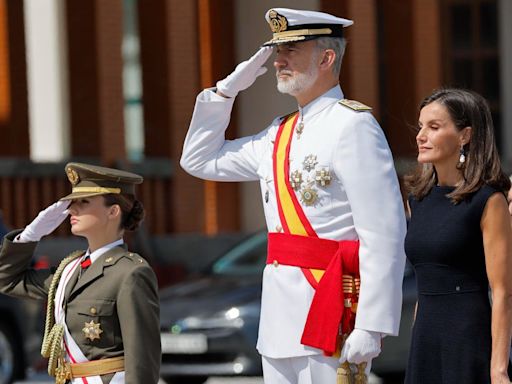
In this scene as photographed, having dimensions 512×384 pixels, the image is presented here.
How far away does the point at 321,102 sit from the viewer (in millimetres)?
5738

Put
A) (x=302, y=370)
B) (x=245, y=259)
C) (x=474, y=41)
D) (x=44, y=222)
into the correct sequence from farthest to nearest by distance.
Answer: (x=474, y=41)
(x=245, y=259)
(x=44, y=222)
(x=302, y=370)

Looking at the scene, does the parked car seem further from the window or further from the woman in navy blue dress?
the window

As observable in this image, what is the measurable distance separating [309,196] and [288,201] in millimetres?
100

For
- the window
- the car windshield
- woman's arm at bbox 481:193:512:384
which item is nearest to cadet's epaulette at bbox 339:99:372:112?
woman's arm at bbox 481:193:512:384

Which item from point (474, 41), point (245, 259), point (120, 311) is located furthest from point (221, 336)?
point (474, 41)

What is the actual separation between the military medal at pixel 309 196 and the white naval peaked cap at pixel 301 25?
540 mm

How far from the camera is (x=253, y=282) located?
1190cm

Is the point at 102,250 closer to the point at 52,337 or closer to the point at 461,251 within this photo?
the point at 52,337

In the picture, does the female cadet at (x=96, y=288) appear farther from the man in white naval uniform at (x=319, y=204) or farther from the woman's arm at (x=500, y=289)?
the woman's arm at (x=500, y=289)

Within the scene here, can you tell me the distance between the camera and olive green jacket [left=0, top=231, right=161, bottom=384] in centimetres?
532

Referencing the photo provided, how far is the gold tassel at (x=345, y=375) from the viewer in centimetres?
540

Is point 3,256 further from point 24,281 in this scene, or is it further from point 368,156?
point 368,156

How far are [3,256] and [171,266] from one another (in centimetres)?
1247

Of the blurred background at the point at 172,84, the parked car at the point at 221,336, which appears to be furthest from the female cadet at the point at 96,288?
the blurred background at the point at 172,84
